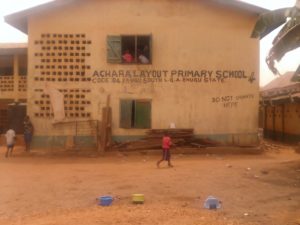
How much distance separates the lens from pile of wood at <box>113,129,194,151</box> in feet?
61.3

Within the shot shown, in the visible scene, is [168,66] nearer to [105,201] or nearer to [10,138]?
[10,138]

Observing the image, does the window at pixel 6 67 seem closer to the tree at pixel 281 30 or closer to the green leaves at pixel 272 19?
the tree at pixel 281 30

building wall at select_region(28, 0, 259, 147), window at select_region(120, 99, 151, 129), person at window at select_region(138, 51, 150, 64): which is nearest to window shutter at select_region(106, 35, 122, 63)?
building wall at select_region(28, 0, 259, 147)

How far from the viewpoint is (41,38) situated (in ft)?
61.5

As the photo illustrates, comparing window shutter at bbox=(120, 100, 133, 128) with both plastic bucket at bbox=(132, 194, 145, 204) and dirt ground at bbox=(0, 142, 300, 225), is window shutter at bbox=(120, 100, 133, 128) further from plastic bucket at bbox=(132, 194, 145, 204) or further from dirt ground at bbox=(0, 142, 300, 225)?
plastic bucket at bbox=(132, 194, 145, 204)

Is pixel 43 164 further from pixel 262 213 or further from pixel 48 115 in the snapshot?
pixel 262 213

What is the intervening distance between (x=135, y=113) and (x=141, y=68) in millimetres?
1753

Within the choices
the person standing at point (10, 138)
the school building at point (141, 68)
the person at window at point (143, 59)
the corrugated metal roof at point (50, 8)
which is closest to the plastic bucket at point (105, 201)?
the person standing at point (10, 138)

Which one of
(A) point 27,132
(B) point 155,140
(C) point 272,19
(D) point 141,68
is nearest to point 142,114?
(B) point 155,140

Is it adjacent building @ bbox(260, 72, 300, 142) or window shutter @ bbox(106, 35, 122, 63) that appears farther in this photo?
adjacent building @ bbox(260, 72, 300, 142)

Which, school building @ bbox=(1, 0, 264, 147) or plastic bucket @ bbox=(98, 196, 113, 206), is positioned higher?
school building @ bbox=(1, 0, 264, 147)

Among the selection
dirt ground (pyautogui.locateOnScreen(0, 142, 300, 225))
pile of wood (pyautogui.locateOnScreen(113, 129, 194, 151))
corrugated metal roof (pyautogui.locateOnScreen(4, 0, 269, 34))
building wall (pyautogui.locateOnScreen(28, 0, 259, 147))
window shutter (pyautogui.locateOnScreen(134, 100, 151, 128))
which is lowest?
dirt ground (pyautogui.locateOnScreen(0, 142, 300, 225))

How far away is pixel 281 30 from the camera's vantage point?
11.4 metres

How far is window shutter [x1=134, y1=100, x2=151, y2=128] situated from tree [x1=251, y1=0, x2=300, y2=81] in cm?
791
